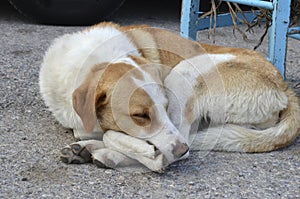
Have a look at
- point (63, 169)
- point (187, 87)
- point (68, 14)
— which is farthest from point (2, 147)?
point (68, 14)

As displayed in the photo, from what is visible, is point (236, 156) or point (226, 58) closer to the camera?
point (236, 156)

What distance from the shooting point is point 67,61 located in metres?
2.84

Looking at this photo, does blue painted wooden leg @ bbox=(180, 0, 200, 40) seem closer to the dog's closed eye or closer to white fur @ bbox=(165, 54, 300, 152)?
white fur @ bbox=(165, 54, 300, 152)

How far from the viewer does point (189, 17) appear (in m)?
3.95

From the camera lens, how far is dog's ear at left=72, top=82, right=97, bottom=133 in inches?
97.7

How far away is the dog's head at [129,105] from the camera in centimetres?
247

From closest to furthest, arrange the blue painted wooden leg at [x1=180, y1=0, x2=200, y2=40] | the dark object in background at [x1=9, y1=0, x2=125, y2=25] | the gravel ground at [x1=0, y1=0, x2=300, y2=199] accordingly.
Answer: the gravel ground at [x1=0, y1=0, x2=300, y2=199] → the blue painted wooden leg at [x1=180, y1=0, x2=200, y2=40] → the dark object in background at [x1=9, y1=0, x2=125, y2=25]

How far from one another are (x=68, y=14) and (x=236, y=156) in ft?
9.95

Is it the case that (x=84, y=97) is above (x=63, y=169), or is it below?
above

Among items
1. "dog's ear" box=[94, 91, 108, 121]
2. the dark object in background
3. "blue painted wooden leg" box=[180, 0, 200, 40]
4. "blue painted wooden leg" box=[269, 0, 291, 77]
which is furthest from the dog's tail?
the dark object in background

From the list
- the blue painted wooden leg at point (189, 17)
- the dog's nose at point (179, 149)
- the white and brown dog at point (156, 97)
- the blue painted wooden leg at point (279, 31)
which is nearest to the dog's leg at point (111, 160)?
the white and brown dog at point (156, 97)

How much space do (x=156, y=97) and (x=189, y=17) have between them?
1532 millimetres

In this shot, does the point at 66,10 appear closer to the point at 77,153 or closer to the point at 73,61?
the point at 73,61

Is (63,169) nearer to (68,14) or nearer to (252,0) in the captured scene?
(252,0)
